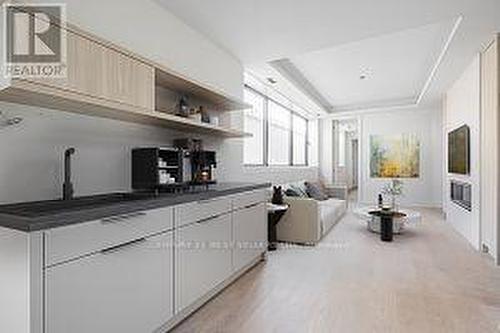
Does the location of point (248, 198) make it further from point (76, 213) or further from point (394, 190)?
point (394, 190)

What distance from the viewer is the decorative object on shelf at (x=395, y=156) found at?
315 inches

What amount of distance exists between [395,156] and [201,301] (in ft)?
24.5

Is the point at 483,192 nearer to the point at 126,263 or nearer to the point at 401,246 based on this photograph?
the point at 401,246

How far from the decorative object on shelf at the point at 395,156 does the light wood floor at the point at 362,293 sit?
440 centimetres

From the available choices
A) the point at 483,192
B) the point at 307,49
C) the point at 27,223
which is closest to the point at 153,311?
the point at 27,223

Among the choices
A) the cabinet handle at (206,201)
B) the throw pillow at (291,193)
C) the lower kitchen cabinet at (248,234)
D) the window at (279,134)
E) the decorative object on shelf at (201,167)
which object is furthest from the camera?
the window at (279,134)

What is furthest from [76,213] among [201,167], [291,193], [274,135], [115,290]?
[274,135]

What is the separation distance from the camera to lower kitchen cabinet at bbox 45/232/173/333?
1.33 m

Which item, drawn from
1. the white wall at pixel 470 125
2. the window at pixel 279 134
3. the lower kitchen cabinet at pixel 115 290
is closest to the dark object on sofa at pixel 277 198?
the window at pixel 279 134

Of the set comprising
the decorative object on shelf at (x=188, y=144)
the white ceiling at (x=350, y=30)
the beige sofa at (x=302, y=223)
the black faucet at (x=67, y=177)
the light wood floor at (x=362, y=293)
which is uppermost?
the white ceiling at (x=350, y=30)

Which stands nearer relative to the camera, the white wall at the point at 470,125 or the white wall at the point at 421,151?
the white wall at the point at 470,125

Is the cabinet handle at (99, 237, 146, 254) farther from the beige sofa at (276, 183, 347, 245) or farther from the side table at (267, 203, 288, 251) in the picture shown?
the beige sofa at (276, 183, 347, 245)

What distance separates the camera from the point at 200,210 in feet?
7.46

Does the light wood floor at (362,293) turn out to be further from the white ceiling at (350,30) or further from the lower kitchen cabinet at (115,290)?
the white ceiling at (350,30)
